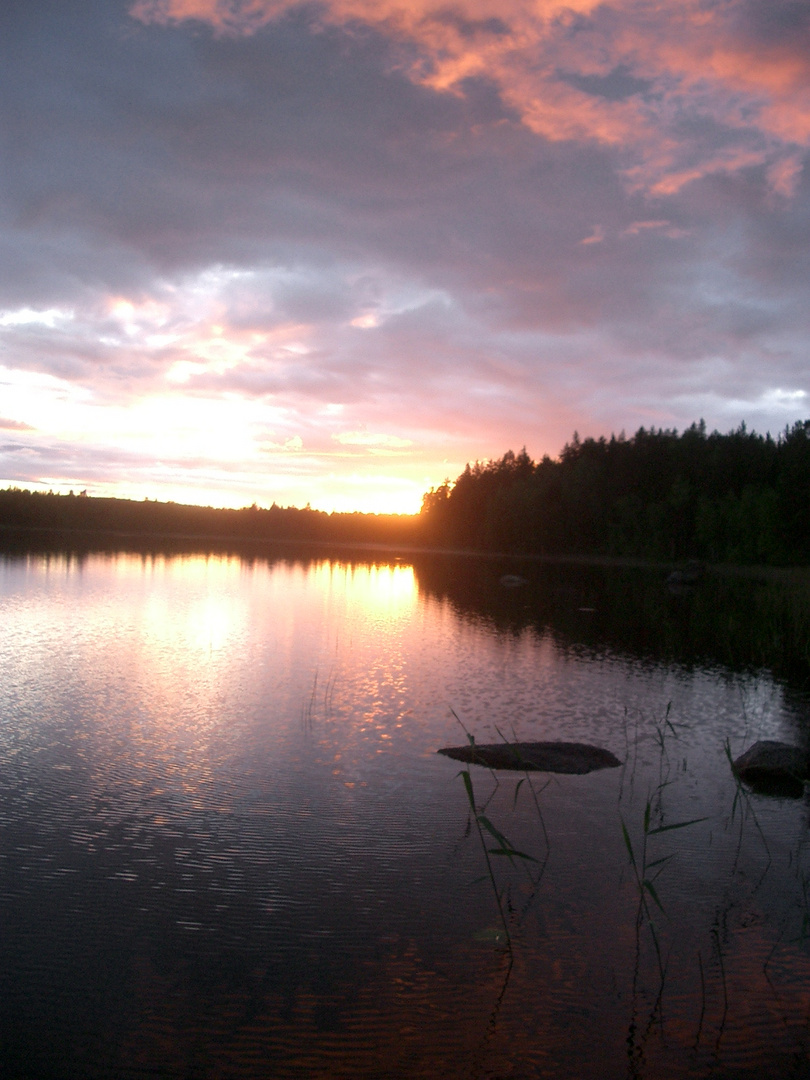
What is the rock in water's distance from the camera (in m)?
12.0

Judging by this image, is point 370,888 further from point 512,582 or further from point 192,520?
point 192,520

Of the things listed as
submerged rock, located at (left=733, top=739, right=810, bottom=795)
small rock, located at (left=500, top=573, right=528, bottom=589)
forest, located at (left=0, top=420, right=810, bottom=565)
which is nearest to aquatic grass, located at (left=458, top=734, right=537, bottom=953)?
submerged rock, located at (left=733, top=739, right=810, bottom=795)

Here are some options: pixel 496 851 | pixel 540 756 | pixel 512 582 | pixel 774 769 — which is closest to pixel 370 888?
pixel 496 851

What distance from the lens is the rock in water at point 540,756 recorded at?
1196cm

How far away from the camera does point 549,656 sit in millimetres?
23734

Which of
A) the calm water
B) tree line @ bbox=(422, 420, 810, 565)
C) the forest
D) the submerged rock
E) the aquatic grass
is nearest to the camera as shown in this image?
the calm water

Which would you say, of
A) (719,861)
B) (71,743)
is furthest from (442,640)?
(719,861)

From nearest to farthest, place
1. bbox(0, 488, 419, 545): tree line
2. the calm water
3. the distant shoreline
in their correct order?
the calm water, the distant shoreline, bbox(0, 488, 419, 545): tree line

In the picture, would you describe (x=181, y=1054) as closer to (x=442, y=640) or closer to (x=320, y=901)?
(x=320, y=901)

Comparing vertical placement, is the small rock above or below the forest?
below

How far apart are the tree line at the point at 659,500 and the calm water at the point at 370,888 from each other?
65.2 m

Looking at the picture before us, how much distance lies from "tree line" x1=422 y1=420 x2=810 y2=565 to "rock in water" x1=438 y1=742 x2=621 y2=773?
2612 inches

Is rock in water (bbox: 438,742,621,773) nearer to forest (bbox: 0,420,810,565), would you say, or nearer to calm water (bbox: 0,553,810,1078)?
calm water (bbox: 0,553,810,1078)

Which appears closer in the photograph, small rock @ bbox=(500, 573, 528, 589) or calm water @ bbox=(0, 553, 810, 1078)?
calm water @ bbox=(0, 553, 810, 1078)
